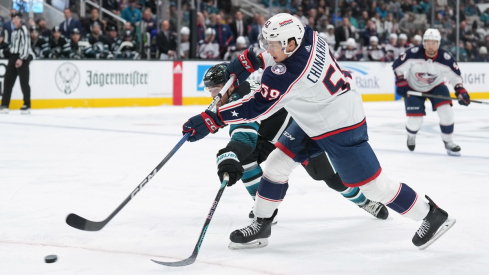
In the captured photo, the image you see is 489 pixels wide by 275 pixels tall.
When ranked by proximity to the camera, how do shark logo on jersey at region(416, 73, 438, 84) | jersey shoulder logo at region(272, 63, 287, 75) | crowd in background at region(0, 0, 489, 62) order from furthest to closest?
crowd in background at region(0, 0, 489, 62) < shark logo on jersey at region(416, 73, 438, 84) < jersey shoulder logo at region(272, 63, 287, 75)

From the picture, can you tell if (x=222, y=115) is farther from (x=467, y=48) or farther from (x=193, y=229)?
(x=467, y=48)

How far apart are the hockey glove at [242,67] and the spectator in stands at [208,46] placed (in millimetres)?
8801

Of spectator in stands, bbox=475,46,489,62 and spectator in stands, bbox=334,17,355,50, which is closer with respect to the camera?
spectator in stands, bbox=334,17,355,50

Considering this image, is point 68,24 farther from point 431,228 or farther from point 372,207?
point 431,228

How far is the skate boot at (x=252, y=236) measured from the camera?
2.92 m

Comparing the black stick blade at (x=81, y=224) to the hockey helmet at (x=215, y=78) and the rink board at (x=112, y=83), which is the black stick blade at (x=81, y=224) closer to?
the hockey helmet at (x=215, y=78)

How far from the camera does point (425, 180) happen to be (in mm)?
4672

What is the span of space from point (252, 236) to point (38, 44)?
8.11m

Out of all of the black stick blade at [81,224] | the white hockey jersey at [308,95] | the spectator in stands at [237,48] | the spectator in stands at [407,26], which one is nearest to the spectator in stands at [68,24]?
the spectator in stands at [237,48]

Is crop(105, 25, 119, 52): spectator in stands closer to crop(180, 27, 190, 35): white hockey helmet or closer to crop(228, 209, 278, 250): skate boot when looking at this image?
crop(180, 27, 190, 35): white hockey helmet

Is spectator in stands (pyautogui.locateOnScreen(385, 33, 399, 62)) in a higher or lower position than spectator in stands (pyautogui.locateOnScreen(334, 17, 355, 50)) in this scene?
lower

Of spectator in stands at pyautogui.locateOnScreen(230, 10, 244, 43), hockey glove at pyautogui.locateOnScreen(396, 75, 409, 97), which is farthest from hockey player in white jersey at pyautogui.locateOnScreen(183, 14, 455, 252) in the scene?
spectator in stands at pyautogui.locateOnScreen(230, 10, 244, 43)

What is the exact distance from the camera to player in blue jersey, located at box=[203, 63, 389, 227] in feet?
9.88

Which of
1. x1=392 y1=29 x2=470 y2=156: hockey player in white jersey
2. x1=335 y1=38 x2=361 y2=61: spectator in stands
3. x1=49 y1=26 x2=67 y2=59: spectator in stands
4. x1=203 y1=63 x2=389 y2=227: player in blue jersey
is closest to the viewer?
x1=203 y1=63 x2=389 y2=227: player in blue jersey
